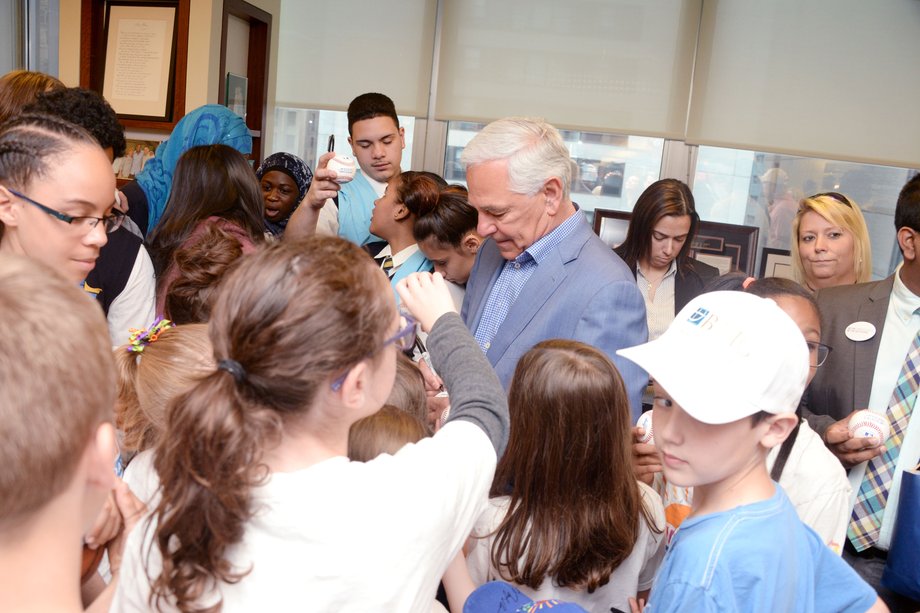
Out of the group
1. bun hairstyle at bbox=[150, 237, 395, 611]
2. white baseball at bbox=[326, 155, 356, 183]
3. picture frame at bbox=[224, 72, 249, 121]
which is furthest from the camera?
picture frame at bbox=[224, 72, 249, 121]

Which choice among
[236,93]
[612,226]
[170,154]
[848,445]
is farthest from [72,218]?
[236,93]

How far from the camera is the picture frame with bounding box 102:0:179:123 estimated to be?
13.7ft

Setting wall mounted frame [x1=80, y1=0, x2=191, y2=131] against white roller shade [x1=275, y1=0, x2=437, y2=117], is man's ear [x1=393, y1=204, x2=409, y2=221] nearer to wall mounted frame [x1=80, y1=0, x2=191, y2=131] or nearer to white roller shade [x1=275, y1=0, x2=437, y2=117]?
wall mounted frame [x1=80, y1=0, x2=191, y2=131]

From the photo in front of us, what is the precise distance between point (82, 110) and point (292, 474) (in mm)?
1827

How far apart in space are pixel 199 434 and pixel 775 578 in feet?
2.43

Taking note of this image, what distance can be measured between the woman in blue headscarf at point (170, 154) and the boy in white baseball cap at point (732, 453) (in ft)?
7.25

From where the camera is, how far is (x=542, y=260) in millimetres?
1948

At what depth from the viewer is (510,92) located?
17.3 feet

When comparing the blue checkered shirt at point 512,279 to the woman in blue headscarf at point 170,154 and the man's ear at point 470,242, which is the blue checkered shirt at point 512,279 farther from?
the woman in blue headscarf at point 170,154

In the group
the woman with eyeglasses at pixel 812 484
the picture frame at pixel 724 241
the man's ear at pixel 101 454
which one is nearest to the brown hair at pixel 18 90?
the man's ear at pixel 101 454

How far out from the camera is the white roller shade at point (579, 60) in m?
5.08

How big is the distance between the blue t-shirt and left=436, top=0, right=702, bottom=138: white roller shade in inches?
173

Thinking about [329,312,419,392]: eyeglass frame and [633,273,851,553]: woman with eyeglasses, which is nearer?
[329,312,419,392]: eyeglass frame

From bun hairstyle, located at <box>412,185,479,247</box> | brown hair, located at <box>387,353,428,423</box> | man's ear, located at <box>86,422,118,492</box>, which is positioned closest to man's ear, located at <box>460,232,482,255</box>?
bun hairstyle, located at <box>412,185,479,247</box>
